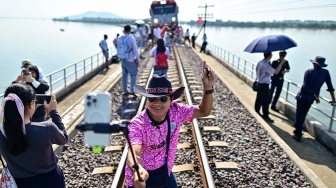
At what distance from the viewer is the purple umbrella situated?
690 centimetres

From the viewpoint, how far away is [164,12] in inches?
1185

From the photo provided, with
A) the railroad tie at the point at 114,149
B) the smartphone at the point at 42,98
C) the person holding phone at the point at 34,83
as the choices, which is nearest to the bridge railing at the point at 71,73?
the person holding phone at the point at 34,83

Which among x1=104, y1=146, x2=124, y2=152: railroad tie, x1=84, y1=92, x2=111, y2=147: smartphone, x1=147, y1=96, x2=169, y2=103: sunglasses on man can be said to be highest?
x1=84, y1=92, x2=111, y2=147: smartphone

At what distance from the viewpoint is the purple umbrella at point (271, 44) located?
6.90 meters

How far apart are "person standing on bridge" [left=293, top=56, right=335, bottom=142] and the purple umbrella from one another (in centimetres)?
117

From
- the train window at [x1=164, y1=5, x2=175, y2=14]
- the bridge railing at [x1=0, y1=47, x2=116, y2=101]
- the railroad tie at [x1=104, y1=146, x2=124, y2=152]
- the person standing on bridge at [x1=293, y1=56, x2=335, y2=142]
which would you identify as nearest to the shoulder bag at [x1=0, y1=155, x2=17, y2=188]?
the railroad tie at [x1=104, y1=146, x2=124, y2=152]

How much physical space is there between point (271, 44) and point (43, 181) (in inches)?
240

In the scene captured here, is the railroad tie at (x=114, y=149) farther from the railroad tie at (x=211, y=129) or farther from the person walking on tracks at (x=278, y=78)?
the person walking on tracks at (x=278, y=78)

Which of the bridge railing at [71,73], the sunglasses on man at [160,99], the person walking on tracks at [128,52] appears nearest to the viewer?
the sunglasses on man at [160,99]

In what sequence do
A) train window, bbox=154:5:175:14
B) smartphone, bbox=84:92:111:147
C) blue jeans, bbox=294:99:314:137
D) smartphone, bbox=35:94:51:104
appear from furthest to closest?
train window, bbox=154:5:175:14 < blue jeans, bbox=294:99:314:137 < smartphone, bbox=35:94:51:104 < smartphone, bbox=84:92:111:147

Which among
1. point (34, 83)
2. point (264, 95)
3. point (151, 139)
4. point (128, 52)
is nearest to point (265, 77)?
point (264, 95)

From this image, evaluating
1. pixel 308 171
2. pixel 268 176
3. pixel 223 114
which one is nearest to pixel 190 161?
pixel 268 176

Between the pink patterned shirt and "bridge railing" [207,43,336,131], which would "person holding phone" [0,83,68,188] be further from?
"bridge railing" [207,43,336,131]

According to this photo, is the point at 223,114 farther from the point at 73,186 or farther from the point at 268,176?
the point at 73,186
